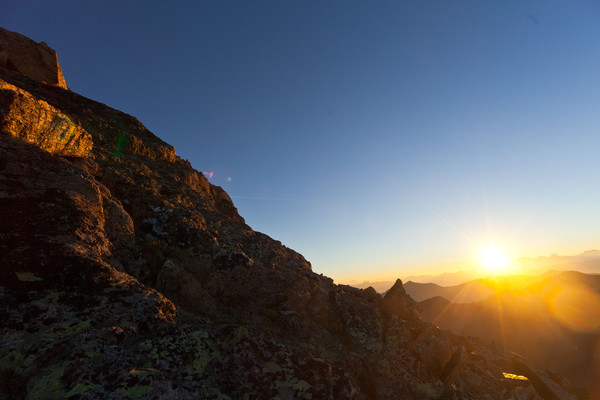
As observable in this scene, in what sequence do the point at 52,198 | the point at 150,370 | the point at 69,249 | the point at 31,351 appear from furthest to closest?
the point at 52,198 → the point at 69,249 → the point at 150,370 → the point at 31,351

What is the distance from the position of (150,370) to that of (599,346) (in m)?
106

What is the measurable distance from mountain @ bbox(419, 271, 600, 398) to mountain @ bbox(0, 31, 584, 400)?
72623 mm

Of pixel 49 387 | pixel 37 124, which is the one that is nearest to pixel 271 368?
pixel 49 387

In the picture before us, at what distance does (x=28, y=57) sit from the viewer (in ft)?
100

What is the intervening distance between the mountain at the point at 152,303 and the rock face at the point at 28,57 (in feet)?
28.6

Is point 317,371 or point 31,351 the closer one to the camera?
→ point 31,351

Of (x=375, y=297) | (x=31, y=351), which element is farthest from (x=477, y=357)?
(x=31, y=351)

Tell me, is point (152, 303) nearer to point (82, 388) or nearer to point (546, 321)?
point (82, 388)

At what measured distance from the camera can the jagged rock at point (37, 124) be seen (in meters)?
13.2

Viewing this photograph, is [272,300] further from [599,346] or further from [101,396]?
[599,346]

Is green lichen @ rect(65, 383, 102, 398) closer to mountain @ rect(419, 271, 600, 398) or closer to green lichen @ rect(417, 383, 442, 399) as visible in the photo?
green lichen @ rect(417, 383, 442, 399)

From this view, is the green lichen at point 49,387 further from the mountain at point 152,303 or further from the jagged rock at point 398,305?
the jagged rock at point 398,305

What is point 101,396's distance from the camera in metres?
7.03

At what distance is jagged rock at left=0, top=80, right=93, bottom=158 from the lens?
521 inches
